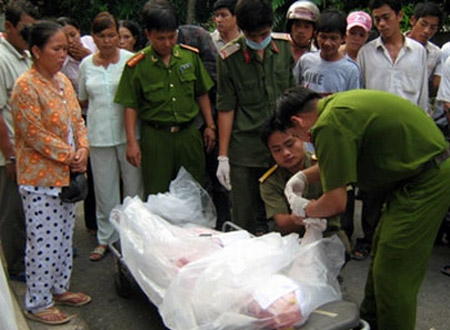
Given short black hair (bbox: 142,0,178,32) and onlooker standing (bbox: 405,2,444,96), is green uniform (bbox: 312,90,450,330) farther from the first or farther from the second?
onlooker standing (bbox: 405,2,444,96)

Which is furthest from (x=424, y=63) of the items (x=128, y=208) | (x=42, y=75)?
(x=42, y=75)

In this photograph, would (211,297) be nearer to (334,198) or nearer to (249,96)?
(334,198)

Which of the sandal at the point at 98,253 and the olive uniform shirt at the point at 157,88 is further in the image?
the sandal at the point at 98,253

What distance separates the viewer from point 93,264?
13.3ft

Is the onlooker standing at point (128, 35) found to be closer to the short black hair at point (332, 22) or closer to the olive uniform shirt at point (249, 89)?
the olive uniform shirt at point (249, 89)

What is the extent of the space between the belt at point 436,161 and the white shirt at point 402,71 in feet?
4.95

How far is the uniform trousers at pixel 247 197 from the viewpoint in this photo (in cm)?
365

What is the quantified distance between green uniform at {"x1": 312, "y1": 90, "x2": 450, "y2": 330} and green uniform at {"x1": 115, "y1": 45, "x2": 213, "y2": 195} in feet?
5.44

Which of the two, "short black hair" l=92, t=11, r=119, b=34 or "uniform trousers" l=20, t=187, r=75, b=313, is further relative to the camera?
"short black hair" l=92, t=11, r=119, b=34

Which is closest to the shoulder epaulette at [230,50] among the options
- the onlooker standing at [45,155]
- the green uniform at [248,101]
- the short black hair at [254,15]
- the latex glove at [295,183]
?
the green uniform at [248,101]

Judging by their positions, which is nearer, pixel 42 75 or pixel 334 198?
pixel 334 198

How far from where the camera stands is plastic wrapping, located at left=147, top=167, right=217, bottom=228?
11.3 feet

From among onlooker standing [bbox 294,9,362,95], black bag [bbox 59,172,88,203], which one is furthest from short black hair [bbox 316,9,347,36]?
black bag [bbox 59,172,88,203]

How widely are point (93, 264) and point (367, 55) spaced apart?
269 centimetres
